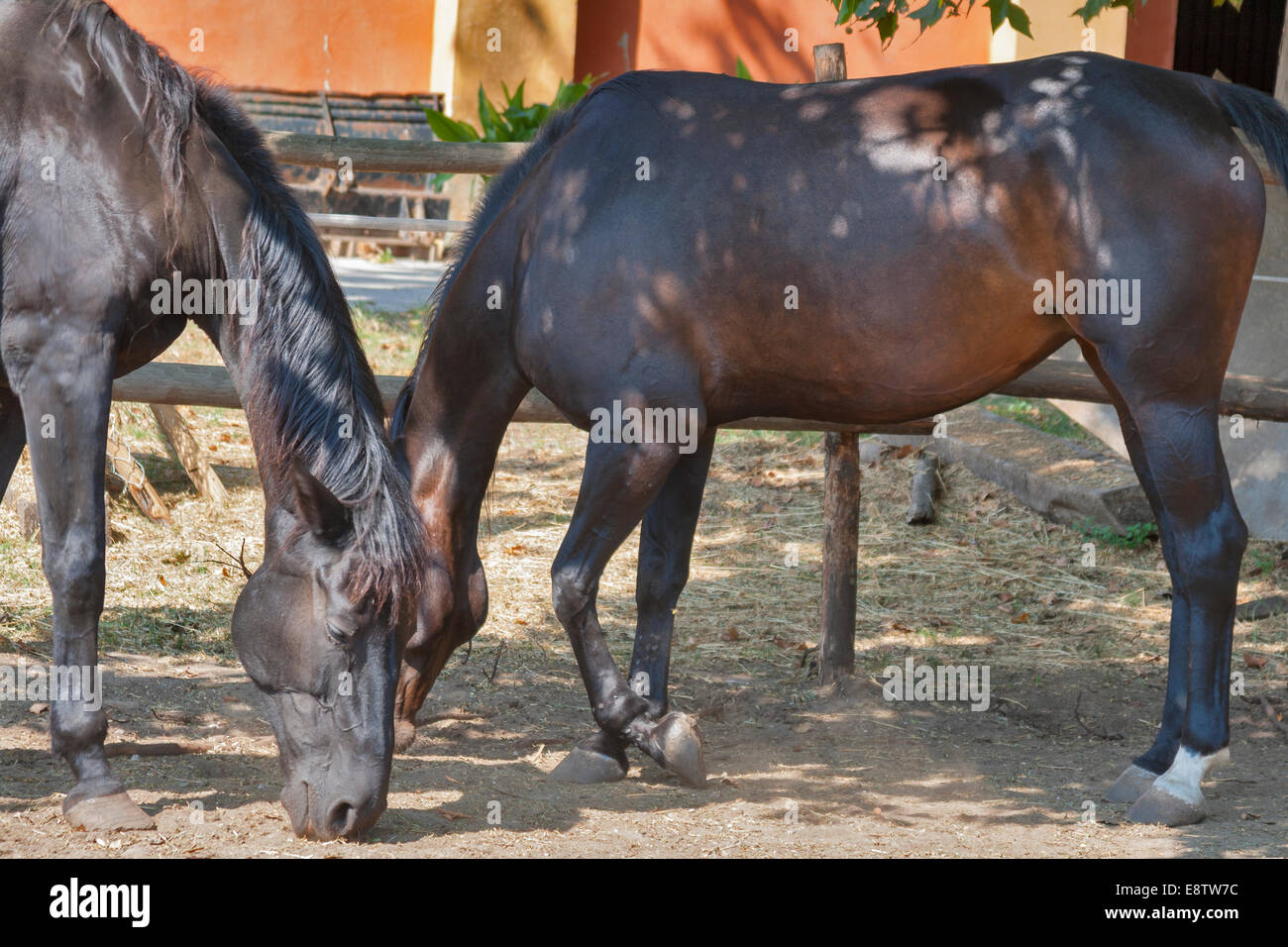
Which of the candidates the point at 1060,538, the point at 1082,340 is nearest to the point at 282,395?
the point at 1082,340

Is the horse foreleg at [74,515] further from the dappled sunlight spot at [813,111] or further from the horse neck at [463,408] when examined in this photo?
the dappled sunlight spot at [813,111]

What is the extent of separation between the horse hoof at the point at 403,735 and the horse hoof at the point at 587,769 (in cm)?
47

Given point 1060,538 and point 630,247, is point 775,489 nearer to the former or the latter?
point 1060,538

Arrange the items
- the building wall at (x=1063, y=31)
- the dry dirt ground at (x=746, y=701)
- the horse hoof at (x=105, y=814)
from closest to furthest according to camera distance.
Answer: the horse hoof at (x=105, y=814) → the dry dirt ground at (x=746, y=701) → the building wall at (x=1063, y=31)

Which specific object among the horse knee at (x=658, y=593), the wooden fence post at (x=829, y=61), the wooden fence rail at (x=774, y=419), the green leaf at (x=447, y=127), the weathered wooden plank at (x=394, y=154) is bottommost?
the horse knee at (x=658, y=593)

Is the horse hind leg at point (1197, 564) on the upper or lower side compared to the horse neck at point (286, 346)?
lower

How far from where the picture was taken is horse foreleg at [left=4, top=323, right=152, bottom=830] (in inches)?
129

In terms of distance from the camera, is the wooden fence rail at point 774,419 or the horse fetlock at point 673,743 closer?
the horse fetlock at point 673,743

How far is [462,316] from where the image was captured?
388cm

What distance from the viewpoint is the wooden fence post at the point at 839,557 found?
510cm

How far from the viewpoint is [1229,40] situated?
1213 centimetres

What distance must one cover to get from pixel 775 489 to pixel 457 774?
4.10 m

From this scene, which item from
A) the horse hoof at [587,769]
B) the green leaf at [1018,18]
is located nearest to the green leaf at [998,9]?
the green leaf at [1018,18]

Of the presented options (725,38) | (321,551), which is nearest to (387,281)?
(725,38)
